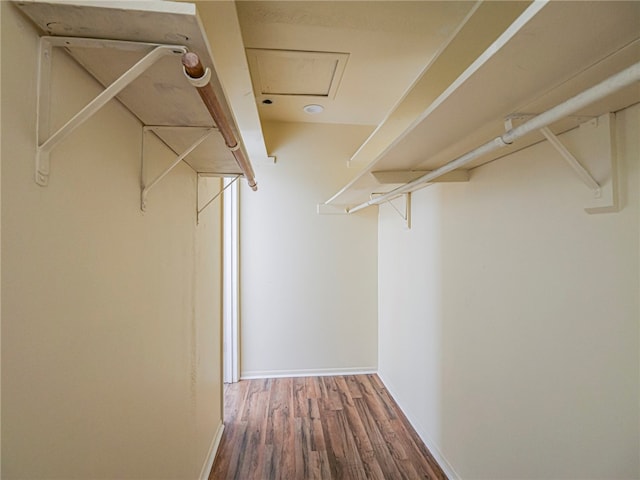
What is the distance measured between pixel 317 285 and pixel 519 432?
7.21ft

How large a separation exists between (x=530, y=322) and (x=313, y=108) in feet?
7.83

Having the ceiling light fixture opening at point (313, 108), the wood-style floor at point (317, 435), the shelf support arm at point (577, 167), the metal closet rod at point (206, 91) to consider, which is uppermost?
the ceiling light fixture opening at point (313, 108)

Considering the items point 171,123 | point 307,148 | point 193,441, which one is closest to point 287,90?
point 307,148

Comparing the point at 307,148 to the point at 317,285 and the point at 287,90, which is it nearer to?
the point at 287,90

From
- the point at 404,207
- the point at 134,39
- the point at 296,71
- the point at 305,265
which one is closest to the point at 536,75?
the point at 134,39

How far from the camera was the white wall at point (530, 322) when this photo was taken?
963mm

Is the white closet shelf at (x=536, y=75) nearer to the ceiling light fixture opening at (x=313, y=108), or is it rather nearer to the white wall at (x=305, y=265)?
the ceiling light fixture opening at (x=313, y=108)

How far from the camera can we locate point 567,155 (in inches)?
40.6

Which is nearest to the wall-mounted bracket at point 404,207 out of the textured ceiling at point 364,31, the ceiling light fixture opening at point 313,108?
the textured ceiling at point 364,31

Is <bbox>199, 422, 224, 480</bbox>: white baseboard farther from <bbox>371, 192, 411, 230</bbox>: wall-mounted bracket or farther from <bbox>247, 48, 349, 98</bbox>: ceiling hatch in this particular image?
<bbox>247, 48, 349, 98</bbox>: ceiling hatch

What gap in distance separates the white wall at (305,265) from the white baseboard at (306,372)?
0.01 meters

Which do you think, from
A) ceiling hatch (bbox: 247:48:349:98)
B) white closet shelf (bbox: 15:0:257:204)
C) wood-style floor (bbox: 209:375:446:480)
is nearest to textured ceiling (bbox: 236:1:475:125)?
ceiling hatch (bbox: 247:48:349:98)

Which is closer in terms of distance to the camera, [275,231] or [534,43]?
[534,43]

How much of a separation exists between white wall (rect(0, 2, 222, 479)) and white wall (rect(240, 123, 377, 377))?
5.81 feet
